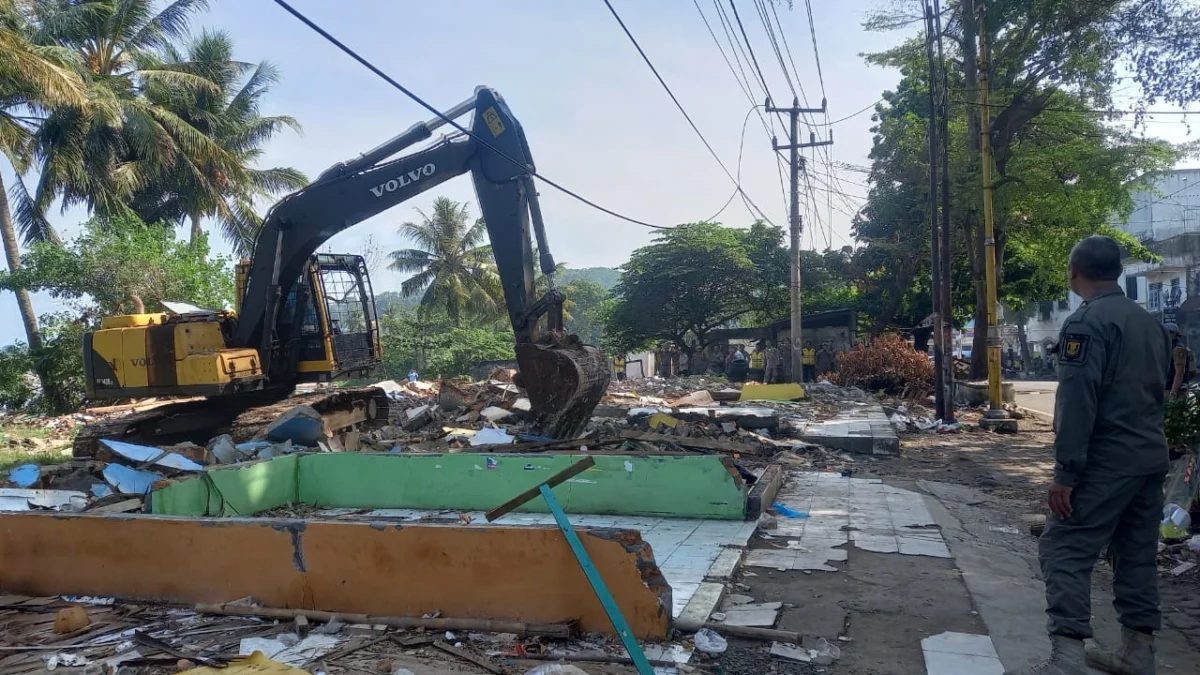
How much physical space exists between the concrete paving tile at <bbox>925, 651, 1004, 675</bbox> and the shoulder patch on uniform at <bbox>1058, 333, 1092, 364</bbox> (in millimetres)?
1390

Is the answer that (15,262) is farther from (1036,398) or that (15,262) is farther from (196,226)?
(1036,398)

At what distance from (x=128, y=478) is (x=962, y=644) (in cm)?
806

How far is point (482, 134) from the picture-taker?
10711 millimetres

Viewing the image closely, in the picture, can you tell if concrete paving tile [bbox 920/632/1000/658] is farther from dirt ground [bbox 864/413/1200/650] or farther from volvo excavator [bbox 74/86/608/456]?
volvo excavator [bbox 74/86/608/456]

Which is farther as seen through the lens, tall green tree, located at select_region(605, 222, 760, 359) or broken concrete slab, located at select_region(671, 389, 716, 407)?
tall green tree, located at select_region(605, 222, 760, 359)

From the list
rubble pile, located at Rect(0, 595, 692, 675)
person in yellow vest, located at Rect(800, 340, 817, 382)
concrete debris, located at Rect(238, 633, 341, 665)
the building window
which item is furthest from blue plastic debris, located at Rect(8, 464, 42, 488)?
the building window

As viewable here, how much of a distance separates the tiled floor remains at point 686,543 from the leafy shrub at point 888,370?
1707cm

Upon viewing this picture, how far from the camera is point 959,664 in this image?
379 centimetres

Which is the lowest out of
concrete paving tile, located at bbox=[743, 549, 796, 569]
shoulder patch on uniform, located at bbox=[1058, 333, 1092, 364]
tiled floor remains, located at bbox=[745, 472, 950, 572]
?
tiled floor remains, located at bbox=[745, 472, 950, 572]

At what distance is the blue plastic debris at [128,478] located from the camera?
8.48 meters

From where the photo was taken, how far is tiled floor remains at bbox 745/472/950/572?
5793mm

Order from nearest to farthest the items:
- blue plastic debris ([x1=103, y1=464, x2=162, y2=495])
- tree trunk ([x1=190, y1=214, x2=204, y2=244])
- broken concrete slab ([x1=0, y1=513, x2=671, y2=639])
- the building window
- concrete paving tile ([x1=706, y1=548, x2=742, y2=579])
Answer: broken concrete slab ([x1=0, y1=513, x2=671, y2=639])
concrete paving tile ([x1=706, y1=548, x2=742, y2=579])
blue plastic debris ([x1=103, y1=464, x2=162, y2=495])
tree trunk ([x1=190, y1=214, x2=204, y2=244])
the building window

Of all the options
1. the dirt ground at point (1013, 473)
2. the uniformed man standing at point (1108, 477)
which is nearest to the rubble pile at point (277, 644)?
the uniformed man standing at point (1108, 477)

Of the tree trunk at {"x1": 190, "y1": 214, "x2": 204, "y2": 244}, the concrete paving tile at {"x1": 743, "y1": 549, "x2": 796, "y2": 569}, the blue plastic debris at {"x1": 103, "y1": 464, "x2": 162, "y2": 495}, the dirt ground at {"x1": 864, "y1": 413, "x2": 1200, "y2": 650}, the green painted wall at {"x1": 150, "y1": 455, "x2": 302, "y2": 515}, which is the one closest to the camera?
the dirt ground at {"x1": 864, "y1": 413, "x2": 1200, "y2": 650}
